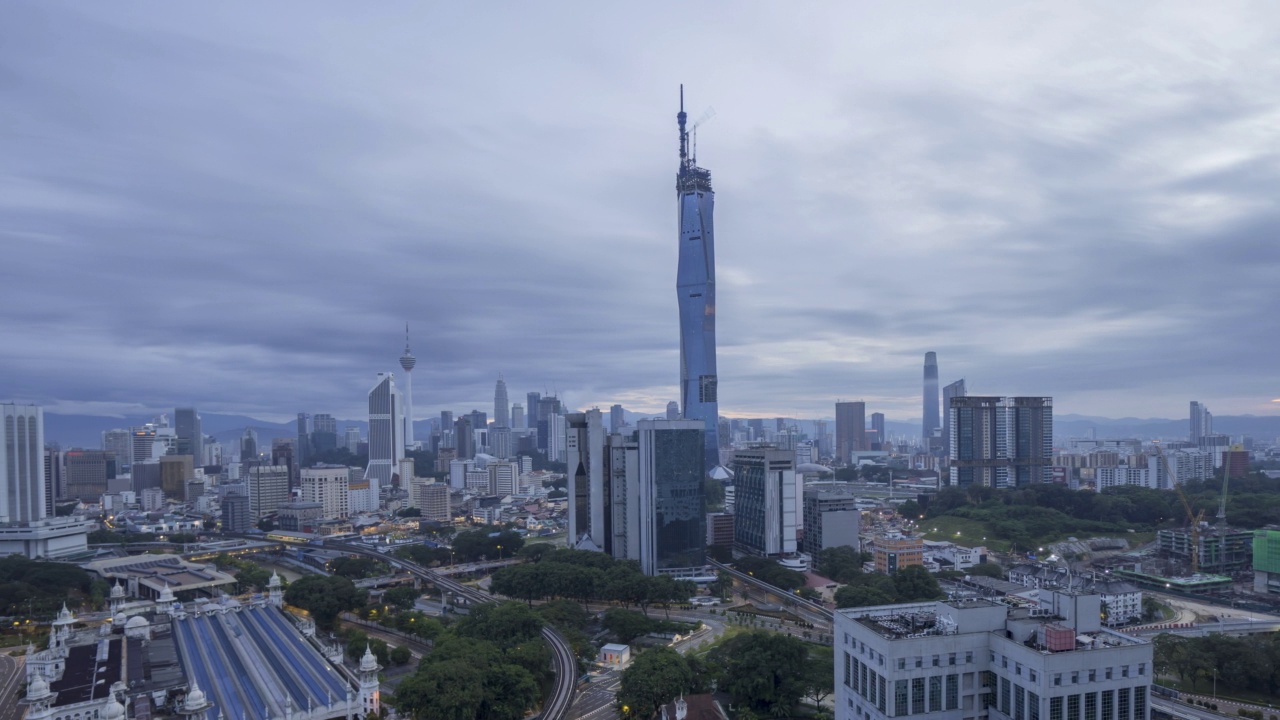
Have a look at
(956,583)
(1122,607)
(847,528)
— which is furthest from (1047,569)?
(847,528)

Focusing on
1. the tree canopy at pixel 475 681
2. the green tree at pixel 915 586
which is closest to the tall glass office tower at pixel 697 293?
the green tree at pixel 915 586

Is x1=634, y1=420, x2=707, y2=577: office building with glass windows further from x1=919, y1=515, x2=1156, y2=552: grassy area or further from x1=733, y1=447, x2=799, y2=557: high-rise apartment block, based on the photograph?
x1=919, y1=515, x2=1156, y2=552: grassy area

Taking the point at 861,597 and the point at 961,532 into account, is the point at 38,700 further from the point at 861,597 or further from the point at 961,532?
the point at 961,532

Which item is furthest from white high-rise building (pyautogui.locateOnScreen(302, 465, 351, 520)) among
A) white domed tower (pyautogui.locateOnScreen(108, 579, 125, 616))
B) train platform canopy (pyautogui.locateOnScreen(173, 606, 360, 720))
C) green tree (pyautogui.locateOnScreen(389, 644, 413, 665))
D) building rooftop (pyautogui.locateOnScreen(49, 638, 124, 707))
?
building rooftop (pyautogui.locateOnScreen(49, 638, 124, 707))

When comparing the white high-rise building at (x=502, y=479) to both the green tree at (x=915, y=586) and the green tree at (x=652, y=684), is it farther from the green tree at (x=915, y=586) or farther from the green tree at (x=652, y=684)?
the green tree at (x=652, y=684)

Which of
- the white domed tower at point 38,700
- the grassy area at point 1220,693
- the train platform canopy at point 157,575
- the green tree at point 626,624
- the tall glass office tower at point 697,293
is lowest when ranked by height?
the train platform canopy at point 157,575

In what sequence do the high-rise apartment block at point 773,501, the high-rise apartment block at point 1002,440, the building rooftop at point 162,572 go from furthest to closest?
the high-rise apartment block at point 1002,440 < the high-rise apartment block at point 773,501 < the building rooftop at point 162,572

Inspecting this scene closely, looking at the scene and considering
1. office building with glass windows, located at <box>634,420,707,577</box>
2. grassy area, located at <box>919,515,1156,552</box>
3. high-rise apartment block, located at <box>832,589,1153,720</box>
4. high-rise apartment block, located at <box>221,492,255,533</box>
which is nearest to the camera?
high-rise apartment block, located at <box>832,589,1153,720</box>
